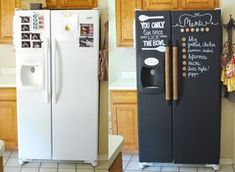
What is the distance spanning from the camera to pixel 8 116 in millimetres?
1823

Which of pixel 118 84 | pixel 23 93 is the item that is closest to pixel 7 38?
pixel 23 93

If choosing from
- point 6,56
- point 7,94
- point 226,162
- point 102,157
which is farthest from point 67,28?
point 226,162

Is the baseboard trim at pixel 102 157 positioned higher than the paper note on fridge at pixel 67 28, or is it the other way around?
the paper note on fridge at pixel 67 28

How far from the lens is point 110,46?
6.41 ft

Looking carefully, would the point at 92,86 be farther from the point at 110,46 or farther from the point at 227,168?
the point at 227,168

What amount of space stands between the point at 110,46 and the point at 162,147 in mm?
1647

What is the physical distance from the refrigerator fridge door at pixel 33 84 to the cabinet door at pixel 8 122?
0.15ft

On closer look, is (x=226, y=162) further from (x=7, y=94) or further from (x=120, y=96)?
(x=7, y=94)

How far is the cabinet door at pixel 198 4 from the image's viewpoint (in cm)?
330

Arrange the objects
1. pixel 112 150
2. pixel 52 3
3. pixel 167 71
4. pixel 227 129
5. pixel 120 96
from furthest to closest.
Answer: pixel 227 129 < pixel 167 71 < pixel 120 96 < pixel 52 3 < pixel 112 150

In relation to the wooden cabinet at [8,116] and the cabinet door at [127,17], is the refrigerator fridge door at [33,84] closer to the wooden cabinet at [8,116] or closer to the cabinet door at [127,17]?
the wooden cabinet at [8,116]

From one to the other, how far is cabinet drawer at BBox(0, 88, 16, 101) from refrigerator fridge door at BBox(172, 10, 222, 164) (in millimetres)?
1722

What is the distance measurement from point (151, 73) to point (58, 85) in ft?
4.39

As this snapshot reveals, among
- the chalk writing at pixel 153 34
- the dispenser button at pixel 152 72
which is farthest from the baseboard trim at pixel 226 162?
the chalk writing at pixel 153 34
